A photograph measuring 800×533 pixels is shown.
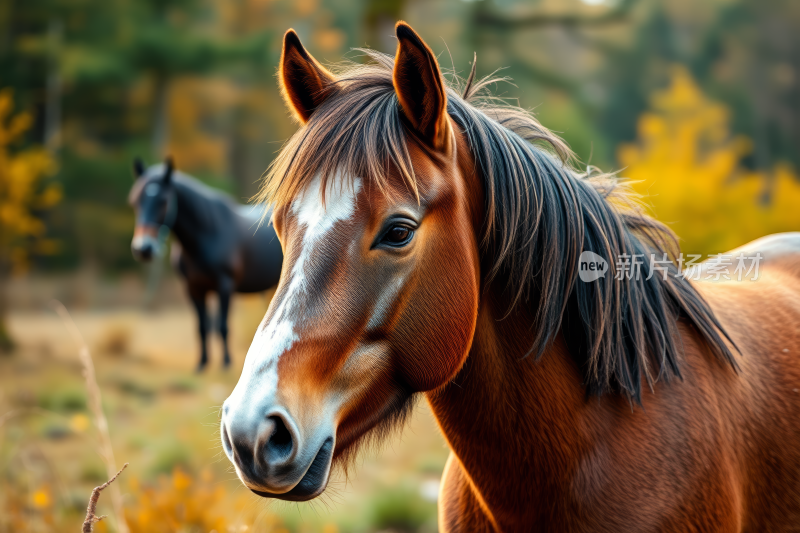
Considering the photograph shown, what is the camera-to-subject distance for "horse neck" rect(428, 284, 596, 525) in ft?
4.90

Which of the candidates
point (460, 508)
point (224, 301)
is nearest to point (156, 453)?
point (224, 301)

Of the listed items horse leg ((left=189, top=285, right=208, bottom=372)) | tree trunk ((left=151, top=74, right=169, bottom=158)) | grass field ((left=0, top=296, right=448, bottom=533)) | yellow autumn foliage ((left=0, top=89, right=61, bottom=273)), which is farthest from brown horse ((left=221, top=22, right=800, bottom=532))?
tree trunk ((left=151, top=74, right=169, bottom=158))

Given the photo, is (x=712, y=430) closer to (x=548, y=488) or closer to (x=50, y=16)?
(x=548, y=488)

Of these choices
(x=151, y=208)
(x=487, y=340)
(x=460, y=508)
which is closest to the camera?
(x=487, y=340)

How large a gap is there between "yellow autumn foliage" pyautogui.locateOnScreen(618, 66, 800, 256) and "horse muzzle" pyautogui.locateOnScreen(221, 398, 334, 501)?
320 inches

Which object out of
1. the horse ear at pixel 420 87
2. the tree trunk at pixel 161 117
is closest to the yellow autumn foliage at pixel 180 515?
the horse ear at pixel 420 87

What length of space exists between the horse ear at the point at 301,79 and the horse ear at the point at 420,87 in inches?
11.9

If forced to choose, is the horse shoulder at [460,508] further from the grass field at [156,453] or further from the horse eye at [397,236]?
the horse eye at [397,236]

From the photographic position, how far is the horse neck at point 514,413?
4.90ft

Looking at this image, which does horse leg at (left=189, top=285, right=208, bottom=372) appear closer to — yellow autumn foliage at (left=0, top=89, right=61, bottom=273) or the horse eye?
yellow autumn foliage at (left=0, top=89, right=61, bottom=273)

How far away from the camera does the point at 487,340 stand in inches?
58.7

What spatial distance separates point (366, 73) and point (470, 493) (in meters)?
1.28

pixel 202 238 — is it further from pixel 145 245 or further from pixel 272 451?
pixel 272 451

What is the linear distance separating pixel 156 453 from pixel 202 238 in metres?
2.71
